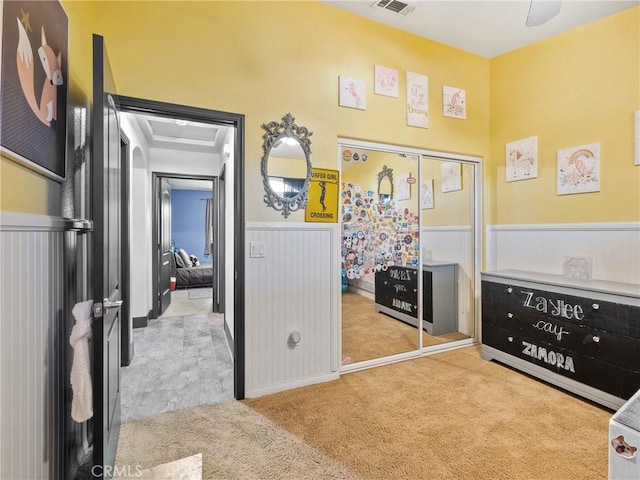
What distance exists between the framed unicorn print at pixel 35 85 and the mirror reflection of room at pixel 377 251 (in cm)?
189

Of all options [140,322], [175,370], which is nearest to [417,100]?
[175,370]

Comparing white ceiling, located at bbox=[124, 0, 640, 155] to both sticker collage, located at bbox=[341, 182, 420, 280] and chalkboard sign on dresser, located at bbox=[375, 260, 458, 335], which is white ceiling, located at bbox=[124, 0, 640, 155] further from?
chalkboard sign on dresser, located at bbox=[375, 260, 458, 335]

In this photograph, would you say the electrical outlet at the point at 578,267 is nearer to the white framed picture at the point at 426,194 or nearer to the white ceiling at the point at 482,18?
the white framed picture at the point at 426,194

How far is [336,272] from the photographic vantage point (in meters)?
2.64

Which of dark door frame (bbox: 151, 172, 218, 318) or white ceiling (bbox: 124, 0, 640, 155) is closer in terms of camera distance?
white ceiling (bbox: 124, 0, 640, 155)

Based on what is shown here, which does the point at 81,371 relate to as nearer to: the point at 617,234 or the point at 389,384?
the point at 389,384

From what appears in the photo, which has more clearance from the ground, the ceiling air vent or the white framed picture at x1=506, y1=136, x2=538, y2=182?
the ceiling air vent

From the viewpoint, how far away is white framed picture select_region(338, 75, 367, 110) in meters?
2.60

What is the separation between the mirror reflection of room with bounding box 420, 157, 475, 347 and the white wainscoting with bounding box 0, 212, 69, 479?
9.29 ft

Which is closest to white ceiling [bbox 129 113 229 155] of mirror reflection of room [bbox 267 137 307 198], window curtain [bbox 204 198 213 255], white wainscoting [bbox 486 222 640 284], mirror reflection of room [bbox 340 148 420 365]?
mirror reflection of room [bbox 267 137 307 198]

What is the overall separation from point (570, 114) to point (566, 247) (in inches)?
46.0

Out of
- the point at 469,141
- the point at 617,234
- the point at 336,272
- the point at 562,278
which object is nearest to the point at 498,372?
the point at 562,278

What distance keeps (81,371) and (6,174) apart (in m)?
0.81

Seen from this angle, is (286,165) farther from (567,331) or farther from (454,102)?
(567,331)
